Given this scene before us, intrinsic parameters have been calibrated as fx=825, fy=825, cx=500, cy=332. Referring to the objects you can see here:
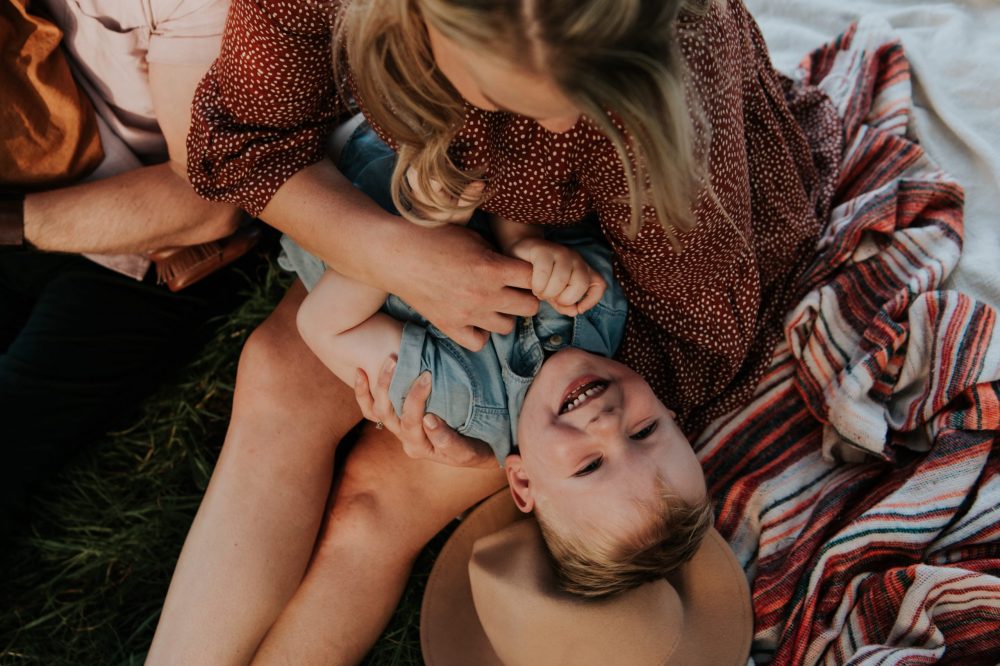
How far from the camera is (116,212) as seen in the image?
2.08m

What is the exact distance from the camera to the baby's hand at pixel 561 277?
1629 millimetres

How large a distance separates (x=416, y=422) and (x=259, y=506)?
0.44 m

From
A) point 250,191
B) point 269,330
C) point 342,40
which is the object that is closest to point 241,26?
point 342,40

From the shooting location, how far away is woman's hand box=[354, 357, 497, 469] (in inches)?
70.1

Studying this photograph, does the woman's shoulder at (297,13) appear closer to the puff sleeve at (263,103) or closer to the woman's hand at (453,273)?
the puff sleeve at (263,103)

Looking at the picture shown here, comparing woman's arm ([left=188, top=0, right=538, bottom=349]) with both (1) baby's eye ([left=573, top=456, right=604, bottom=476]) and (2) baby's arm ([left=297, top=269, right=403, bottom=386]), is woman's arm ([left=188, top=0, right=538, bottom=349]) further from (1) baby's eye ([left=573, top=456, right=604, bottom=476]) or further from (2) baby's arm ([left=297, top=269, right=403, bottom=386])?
(1) baby's eye ([left=573, top=456, right=604, bottom=476])

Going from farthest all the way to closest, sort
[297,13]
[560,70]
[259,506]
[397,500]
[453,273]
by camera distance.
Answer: [397,500] → [259,506] → [453,273] → [297,13] → [560,70]

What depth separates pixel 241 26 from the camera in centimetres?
Result: 145

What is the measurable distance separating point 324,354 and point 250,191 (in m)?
0.39

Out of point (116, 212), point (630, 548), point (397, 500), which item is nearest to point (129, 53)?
point (116, 212)

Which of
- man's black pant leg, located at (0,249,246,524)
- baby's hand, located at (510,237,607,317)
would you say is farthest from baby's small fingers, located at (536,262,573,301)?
man's black pant leg, located at (0,249,246,524)

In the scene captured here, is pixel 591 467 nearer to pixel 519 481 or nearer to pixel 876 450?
pixel 519 481

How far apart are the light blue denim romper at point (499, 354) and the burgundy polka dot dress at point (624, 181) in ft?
0.23

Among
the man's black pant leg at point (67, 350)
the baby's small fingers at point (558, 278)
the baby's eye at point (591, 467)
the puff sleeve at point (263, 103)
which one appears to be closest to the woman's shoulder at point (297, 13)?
the puff sleeve at point (263, 103)
